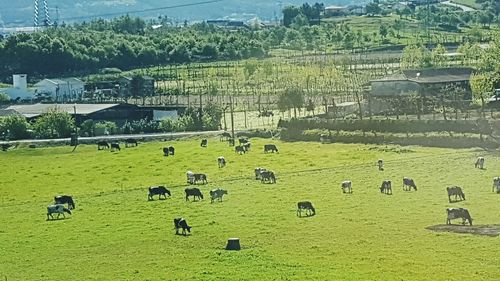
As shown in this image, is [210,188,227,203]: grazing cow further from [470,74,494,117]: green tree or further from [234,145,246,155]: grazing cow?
[470,74,494,117]: green tree

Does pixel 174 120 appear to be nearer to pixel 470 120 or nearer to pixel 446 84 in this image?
pixel 446 84

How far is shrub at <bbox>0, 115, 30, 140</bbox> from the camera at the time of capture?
3398 inches

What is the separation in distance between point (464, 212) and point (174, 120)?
5861cm

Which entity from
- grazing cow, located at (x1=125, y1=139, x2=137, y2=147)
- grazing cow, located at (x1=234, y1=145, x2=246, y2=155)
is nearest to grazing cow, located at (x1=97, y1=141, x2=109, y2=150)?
grazing cow, located at (x1=125, y1=139, x2=137, y2=147)

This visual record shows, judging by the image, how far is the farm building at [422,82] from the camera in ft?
282

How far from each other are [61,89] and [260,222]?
97.3 meters

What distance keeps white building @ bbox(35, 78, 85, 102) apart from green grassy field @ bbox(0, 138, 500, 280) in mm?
66735

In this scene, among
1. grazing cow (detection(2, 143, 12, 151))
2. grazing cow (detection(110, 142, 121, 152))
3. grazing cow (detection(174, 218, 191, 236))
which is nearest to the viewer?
grazing cow (detection(174, 218, 191, 236))

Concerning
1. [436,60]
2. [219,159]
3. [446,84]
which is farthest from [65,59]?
[219,159]

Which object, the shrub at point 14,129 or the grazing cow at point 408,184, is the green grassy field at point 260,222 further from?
the shrub at point 14,129

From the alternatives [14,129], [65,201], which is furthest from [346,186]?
[14,129]

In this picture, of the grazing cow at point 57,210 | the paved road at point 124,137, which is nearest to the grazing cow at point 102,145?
the paved road at point 124,137

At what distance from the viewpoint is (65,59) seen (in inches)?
6033

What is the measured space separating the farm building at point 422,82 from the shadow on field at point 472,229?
52.6m
